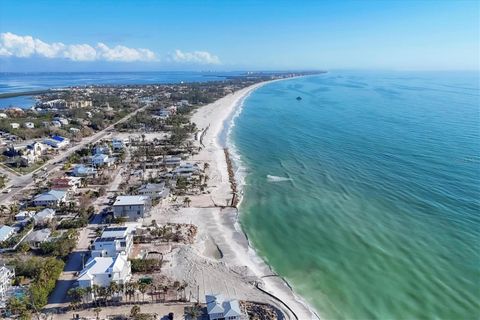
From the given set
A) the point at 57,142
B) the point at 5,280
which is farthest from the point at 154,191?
the point at 57,142

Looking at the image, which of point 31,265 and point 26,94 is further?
point 26,94

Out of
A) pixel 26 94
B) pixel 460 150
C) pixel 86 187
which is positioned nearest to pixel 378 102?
pixel 460 150

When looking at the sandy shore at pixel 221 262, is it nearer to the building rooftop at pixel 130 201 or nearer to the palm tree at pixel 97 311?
the building rooftop at pixel 130 201

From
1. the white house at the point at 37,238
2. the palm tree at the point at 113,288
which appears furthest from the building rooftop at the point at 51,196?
the palm tree at the point at 113,288

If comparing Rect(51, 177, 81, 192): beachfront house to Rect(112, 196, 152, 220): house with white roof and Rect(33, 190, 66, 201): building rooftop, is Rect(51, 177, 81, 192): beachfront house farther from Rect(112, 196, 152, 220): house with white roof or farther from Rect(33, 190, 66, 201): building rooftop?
Rect(112, 196, 152, 220): house with white roof

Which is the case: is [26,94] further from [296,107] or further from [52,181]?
[52,181]

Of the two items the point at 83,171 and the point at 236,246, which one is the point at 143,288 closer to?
the point at 236,246
